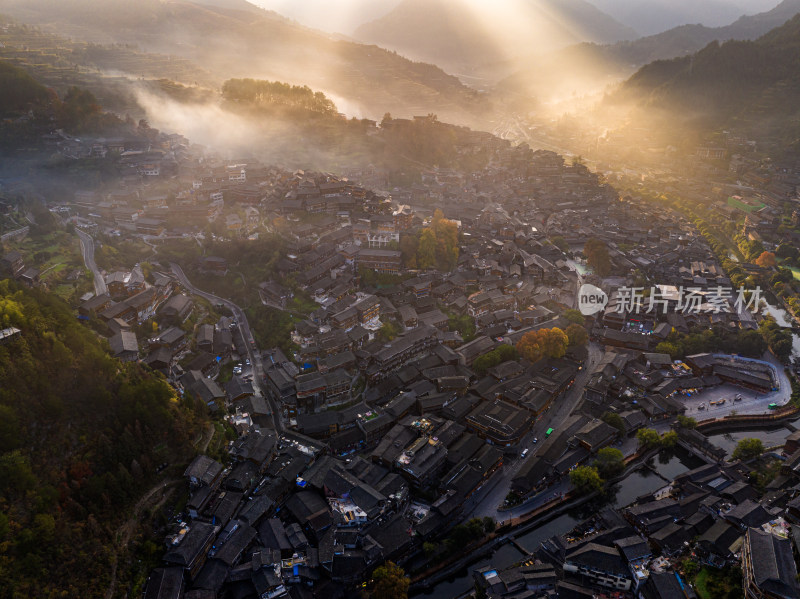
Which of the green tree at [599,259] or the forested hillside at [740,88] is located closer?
the green tree at [599,259]

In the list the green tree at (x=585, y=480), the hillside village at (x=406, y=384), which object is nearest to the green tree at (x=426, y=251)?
the hillside village at (x=406, y=384)

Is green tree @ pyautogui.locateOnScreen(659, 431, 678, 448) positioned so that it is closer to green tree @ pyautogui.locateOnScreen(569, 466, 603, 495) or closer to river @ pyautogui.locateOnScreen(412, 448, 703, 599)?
river @ pyautogui.locateOnScreen(412, 448, 703, 599)

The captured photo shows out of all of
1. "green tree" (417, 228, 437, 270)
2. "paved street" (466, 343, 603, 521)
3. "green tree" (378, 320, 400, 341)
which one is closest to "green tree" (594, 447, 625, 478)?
"paved street" (466, 343, 603, 521)

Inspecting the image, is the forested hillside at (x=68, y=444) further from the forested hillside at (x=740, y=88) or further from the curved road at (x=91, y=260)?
the forested hillside at (x=740, y=88)

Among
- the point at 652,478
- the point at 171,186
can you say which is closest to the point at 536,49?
the point at 171,186

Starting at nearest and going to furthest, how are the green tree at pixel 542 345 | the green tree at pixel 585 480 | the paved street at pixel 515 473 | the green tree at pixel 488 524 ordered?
the green tree at pixel 488 524, the paved street at pixel 515 473, the green tree at pixel 585 480, the green tree at pixel 542 345

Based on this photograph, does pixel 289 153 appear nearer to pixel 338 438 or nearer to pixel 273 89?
pixel 273 89
